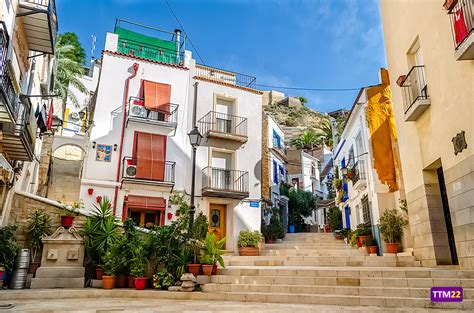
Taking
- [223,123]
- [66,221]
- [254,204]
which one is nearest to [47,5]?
[66,221]

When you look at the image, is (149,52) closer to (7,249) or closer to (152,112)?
(152,112)

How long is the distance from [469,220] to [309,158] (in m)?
31.5

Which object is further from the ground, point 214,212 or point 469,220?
point 214,212

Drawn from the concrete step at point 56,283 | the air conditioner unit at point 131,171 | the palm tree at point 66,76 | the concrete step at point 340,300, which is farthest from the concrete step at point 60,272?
the palm tree at point 66,76

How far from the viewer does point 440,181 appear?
9.51 meters

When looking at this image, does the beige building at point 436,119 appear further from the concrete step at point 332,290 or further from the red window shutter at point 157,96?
the red window shutter at point 157,96

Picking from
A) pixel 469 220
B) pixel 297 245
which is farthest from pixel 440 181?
pixel 297 245

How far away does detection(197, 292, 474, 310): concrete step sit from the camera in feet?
20.5

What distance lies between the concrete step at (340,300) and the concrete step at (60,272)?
4508 millimetres

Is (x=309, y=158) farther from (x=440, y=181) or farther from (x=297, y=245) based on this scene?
(x=440, y=181)

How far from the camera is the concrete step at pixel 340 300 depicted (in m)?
6.26

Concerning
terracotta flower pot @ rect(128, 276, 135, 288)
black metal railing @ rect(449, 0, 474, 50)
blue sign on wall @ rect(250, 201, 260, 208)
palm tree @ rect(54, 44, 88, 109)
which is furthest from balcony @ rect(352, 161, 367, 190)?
palm tree @ rect(54, 44, 88, 109)

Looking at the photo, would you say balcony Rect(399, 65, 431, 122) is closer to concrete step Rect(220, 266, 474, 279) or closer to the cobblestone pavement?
concrete step Rect(220, 266, 474, 279)

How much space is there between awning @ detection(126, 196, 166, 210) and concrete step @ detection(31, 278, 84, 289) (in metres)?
6.03
